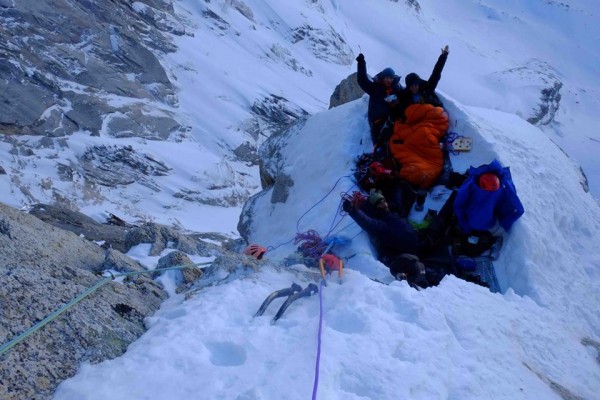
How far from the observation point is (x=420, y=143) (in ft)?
19.3

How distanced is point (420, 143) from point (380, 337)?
3.56 metres

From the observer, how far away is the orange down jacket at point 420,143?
577cm

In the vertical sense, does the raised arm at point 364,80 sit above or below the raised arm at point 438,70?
below

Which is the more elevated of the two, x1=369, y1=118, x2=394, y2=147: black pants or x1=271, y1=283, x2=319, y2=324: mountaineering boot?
x1=369, y1=118, x2=394, y2=147: black pants

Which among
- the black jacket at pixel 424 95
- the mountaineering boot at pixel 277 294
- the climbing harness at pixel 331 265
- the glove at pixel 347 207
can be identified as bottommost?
the mountaineering boot at pixel 277 294

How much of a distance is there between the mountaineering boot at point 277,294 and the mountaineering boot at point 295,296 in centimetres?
3

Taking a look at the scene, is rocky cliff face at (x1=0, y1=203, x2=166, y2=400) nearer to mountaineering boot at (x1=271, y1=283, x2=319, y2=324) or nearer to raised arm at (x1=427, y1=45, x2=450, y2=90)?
mountaineering boot at (x1=271, y1=283, x2=319, y2=324)

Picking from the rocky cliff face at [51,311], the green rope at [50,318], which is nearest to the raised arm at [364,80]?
the rocky cliff face at [51,311]

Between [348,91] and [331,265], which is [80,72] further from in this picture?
[331,265]

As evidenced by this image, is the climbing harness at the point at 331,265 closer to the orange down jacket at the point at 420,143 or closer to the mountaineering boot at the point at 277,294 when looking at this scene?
the mountaineering boot at the point at 277,294

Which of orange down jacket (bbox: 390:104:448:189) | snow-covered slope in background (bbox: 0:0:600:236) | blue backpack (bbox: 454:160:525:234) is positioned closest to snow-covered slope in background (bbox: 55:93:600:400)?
blue backpack (bbox: 454:160:525:234)

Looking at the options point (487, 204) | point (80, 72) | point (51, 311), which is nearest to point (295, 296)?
point (51, 311)

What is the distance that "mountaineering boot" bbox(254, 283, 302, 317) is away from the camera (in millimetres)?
2926

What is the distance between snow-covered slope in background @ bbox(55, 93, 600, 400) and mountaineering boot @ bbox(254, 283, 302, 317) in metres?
0.06
